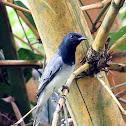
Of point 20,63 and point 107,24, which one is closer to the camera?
point 107,24

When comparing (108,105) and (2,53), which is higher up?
(2,53)

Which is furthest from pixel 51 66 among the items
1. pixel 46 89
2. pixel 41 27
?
pixel 41 27

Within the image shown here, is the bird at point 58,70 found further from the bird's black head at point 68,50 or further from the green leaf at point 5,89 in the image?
the green leaf at point 5,89

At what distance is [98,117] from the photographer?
1.05 metres

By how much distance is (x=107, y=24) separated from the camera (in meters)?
0.86

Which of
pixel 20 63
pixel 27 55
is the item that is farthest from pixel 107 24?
pixel 27 55

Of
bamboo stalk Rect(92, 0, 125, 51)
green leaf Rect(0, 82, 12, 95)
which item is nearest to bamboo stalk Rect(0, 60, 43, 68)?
green leaf Rect(0, 82, 12, 95)

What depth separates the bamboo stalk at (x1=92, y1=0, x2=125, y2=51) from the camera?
0.78 meters

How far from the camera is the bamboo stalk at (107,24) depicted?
2.56 ft

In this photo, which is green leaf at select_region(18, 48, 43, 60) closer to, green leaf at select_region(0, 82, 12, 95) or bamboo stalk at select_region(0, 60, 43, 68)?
bamboo stalk at select_region(0, 60, 43, 68)

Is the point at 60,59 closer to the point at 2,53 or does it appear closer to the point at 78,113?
the point at 78,113

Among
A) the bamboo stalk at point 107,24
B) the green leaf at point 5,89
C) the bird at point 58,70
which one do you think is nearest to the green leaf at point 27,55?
the green leaf at point 5,89

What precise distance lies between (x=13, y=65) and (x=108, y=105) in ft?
2.51

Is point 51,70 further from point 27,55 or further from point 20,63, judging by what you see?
point 27,55
